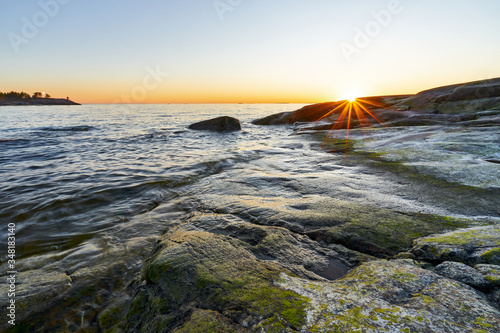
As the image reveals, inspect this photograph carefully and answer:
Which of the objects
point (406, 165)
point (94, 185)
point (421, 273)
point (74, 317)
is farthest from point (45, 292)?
point (406, 165)

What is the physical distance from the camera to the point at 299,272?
10.3ft

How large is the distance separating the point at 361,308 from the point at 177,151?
14.6 m

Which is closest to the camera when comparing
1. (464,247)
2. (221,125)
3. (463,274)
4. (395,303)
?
(395,303)

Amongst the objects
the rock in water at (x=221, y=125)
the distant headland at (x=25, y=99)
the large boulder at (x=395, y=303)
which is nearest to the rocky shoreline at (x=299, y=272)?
the large boulder at (x=395, y=303)

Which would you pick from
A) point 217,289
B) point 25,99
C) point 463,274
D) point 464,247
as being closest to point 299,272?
point 217,289

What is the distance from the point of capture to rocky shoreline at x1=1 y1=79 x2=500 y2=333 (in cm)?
214

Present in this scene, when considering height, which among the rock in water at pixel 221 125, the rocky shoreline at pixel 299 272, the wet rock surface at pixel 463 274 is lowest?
the rocky shoreline at pixel 299 272

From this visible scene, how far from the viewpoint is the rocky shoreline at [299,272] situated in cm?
214

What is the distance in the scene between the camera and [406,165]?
8500 mm

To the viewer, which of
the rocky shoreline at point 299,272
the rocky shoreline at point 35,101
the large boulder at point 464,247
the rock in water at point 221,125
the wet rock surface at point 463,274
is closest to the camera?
the rocky shoreline at point 299,272

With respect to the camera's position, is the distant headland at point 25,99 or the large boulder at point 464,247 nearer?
the large boulder at point 464,247

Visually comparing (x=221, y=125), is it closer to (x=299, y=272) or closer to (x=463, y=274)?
(x=299, y=272)

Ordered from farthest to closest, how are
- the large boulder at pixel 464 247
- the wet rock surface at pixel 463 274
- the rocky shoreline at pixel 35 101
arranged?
the rocky shoreline at pixel 35 101 → the large boulder at pixel 464 247 → the wet rock surface at pixel 463 274

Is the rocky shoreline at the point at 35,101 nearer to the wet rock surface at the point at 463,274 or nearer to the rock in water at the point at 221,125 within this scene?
the rock in water at the point at 221,125
